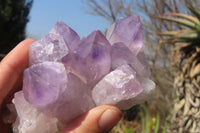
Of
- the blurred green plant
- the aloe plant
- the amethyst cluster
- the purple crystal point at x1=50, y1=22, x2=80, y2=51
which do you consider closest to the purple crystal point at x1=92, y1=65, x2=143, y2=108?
the amethyst cluster

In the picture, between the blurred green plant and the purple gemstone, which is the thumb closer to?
the purple gemstone

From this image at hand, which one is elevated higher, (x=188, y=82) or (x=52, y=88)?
(x=52, y=88)

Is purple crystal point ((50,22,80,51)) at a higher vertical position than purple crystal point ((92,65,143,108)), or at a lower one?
higher

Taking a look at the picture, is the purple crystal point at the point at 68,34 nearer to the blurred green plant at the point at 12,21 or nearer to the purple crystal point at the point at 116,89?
the purple crystal point at the point at 116,89

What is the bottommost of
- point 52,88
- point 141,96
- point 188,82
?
point 188,82

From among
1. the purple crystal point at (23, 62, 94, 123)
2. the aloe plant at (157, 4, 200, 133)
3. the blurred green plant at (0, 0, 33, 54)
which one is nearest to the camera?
the purple crystal point at (23, 62, 94, 123)

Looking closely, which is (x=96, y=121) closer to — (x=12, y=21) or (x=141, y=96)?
(x=141, y=96)

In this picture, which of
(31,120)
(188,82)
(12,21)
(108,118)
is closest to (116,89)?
(108,118)
